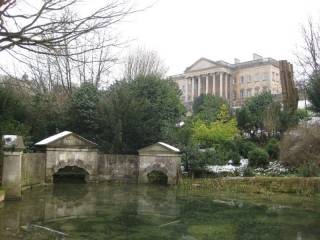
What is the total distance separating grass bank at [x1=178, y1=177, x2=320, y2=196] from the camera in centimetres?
1689

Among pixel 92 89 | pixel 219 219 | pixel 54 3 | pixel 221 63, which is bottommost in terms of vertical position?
pixel 219 219

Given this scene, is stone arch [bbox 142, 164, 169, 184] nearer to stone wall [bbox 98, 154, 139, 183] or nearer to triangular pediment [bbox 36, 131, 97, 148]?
stone wall [bbox 98, 154, 139, 183]

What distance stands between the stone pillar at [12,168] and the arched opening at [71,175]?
648cm

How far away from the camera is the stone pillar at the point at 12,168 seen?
12.8 m

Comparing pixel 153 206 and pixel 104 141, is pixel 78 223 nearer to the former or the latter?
pixel 153 206

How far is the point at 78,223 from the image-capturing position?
9.52 meters

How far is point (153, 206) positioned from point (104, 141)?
1031 centimetres

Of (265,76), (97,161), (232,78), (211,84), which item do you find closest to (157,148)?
(97,161)

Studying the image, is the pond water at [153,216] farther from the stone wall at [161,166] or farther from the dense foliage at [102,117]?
the dense foliage at [102,117]

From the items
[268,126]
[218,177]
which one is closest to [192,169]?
[218,177]

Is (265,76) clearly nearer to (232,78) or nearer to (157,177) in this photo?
(232,78)

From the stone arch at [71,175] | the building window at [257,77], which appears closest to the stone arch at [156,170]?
the stone arch at [71,175]

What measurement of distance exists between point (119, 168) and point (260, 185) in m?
6.66

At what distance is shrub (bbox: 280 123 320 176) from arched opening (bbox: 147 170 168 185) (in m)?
5.84
